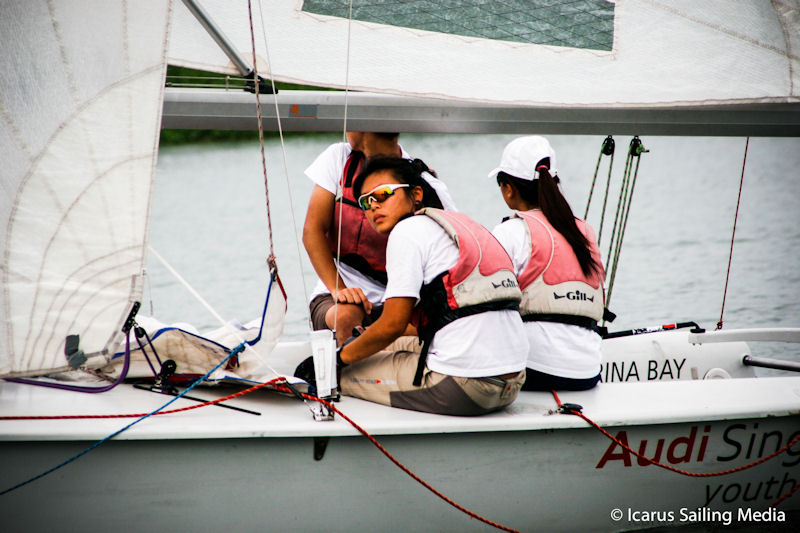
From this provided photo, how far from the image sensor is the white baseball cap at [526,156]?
2.73 m

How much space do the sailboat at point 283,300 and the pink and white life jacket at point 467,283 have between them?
0.33 m

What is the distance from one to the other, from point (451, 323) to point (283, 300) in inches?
24.2

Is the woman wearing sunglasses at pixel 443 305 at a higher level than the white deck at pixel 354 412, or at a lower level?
higher

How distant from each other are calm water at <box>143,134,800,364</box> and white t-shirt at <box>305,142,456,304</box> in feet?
1.61

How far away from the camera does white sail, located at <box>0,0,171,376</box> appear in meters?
2.32

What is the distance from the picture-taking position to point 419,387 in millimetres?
2465

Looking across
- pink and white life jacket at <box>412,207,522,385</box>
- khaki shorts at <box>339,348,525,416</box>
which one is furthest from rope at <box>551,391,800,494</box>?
pink and white life jacket at <box>412,207,522,385</box>

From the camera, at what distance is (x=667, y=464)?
8.46 feet

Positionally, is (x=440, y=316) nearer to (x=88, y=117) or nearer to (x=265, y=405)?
(x=265, y=405)

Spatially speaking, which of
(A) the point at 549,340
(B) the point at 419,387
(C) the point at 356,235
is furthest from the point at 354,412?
(C) the point at 356,235

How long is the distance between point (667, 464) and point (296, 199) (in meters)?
10.5

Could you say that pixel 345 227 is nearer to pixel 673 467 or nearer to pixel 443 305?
pixel 443 305

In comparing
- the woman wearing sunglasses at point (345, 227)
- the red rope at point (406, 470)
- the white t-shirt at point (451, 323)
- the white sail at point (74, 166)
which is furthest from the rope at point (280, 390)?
the woman wearing sunglasses at point (345, 227)

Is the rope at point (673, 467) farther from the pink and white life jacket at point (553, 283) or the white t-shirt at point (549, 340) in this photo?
the pink and white life jacket at point (553, 283)
